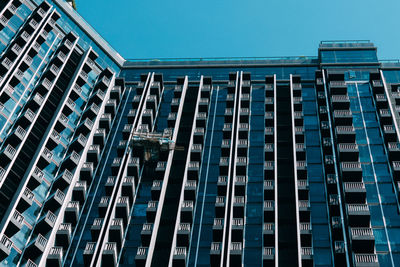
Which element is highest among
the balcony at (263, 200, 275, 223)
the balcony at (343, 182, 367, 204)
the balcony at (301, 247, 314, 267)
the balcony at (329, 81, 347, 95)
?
the balcony at (329, 81, 347, 95)

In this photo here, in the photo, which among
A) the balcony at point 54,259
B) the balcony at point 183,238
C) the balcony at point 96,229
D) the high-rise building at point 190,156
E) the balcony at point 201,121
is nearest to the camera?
the balcony at point 54,259

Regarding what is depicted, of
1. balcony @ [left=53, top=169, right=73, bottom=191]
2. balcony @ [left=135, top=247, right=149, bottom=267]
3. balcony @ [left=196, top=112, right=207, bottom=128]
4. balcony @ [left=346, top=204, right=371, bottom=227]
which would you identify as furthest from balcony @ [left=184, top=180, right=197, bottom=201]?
balcony @ [left=346, top=204, right=371, bottom=227]

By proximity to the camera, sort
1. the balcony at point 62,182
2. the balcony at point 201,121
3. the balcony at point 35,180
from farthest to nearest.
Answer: the balcony at point 201,121
the balcony at point 62,182
the balcony at point 35,180

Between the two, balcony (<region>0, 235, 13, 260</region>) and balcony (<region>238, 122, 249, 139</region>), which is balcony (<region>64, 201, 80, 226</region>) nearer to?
balcony (<region>0, 235, 13, 260</region>)

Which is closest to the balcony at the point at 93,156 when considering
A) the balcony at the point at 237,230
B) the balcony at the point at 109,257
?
the balcony at the point at 109,257

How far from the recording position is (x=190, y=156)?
69188mm

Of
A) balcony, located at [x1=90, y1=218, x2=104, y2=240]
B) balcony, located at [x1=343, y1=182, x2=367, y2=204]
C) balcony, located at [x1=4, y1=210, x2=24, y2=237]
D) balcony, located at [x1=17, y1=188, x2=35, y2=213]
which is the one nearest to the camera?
balcony, located at [x1=4, y1=210, x2=24, y2=237]

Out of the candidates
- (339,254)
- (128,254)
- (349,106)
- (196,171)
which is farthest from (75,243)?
(349,106)

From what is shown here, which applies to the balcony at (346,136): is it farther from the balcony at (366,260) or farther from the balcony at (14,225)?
the balcony at (14,225)

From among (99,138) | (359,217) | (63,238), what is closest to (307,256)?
(359,217)

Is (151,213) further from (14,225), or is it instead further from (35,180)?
(14,225)

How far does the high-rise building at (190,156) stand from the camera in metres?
58.7

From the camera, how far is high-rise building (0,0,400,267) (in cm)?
5866

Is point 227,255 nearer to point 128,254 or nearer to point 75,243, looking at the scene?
point 128,254
